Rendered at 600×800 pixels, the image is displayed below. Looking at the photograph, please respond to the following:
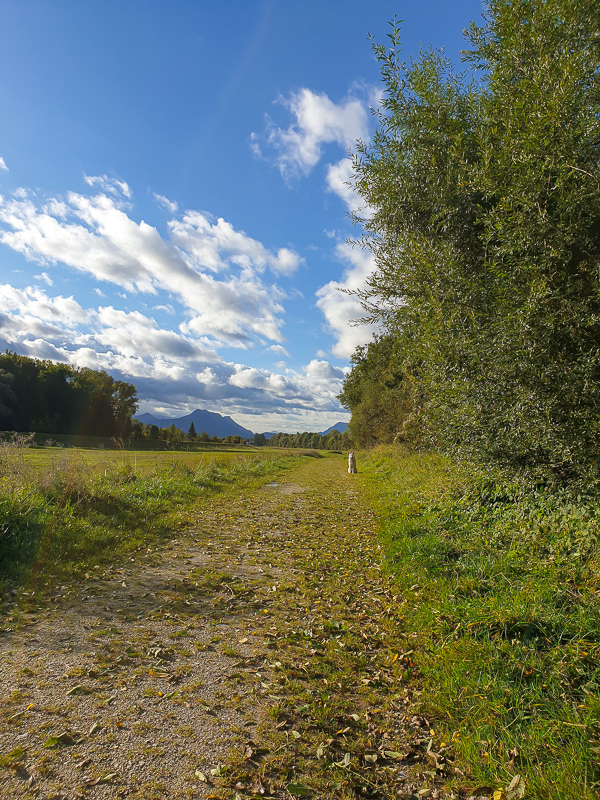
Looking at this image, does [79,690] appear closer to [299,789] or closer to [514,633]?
[299,789]

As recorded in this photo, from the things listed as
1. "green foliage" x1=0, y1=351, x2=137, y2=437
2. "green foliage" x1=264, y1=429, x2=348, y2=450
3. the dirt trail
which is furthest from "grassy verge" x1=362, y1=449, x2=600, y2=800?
"green foliage" x1=264, y1=429, x2=348, y2=450

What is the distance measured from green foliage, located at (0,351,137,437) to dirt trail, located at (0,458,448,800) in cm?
6544

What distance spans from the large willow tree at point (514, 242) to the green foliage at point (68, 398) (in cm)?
6662

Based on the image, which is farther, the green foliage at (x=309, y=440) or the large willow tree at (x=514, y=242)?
the green foliage at (x=309, y=440)

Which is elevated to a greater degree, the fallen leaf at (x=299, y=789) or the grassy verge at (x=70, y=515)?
the grassy verge at (x=70, y=515)

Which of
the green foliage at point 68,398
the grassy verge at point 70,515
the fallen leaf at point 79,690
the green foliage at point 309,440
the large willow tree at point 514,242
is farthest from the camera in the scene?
the green foliage at point 309,440

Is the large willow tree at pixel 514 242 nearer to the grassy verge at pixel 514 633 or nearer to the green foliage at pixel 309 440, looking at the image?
the grassy verge at pixel 514 633

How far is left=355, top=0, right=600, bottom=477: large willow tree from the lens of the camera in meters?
4.89

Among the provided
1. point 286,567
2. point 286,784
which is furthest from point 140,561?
point 286,784

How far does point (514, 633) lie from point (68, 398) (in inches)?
3292

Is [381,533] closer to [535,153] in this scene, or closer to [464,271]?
[464,271]

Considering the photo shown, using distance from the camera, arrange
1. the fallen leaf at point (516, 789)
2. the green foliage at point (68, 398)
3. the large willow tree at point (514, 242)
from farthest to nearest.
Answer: the green foliage at point (68, 398) → the large willow tree at point (514, 242) → the fallen leaf at point (516, 789)

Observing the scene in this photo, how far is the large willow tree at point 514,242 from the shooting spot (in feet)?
16.1

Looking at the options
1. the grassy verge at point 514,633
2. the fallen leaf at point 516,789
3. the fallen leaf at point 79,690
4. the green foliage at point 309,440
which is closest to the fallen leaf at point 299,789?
the grassy verge at point 514,633
